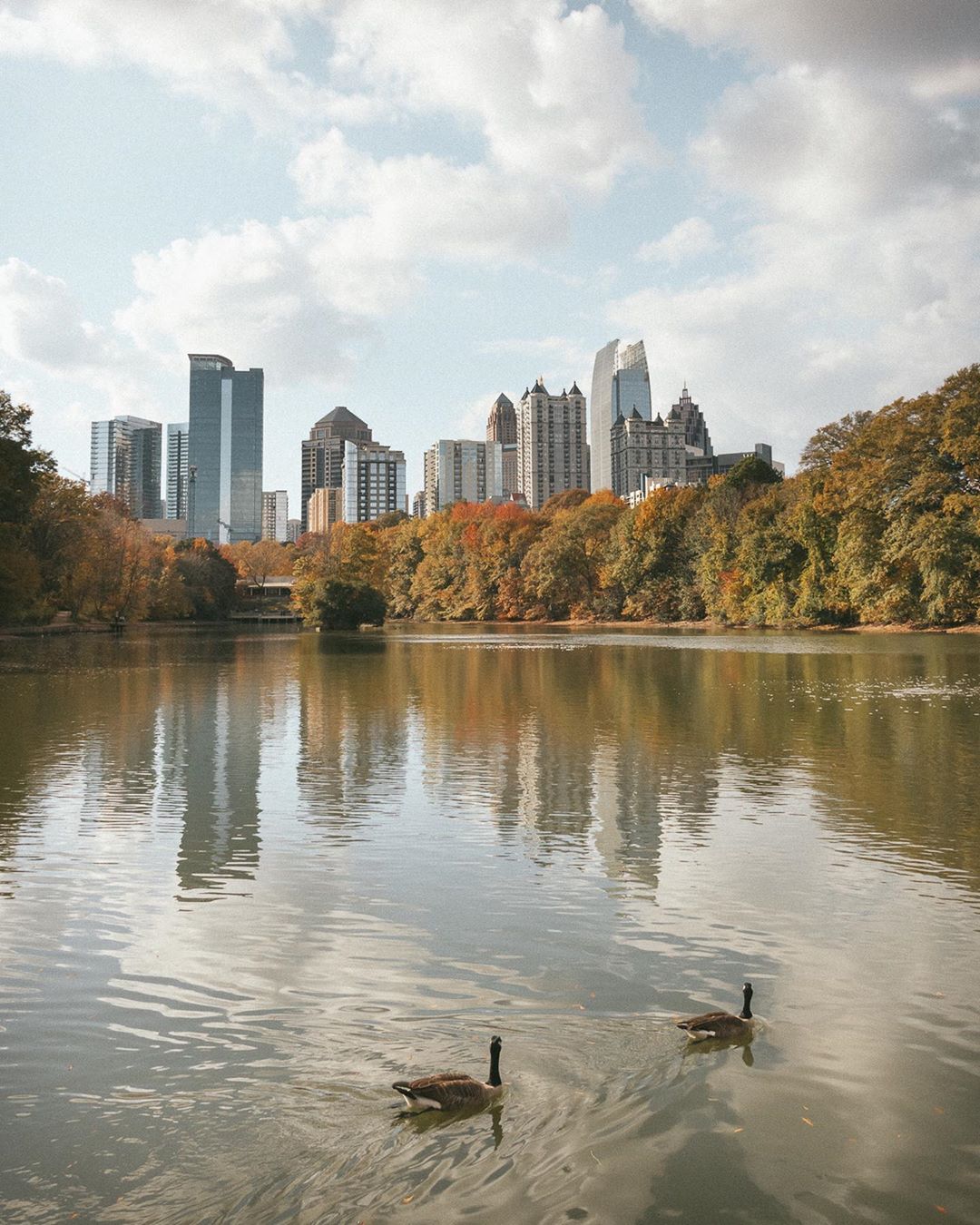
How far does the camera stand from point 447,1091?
194 inches

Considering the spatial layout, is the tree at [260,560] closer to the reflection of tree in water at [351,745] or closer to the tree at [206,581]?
the tree at [206,581]

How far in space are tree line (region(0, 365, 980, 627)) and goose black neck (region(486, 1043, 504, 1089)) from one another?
49399 mm

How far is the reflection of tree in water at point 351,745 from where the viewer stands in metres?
12.6

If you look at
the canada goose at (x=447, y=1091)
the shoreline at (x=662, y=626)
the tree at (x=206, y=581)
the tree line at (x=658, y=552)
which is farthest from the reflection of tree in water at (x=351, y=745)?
the tree at (x=206, y=581)

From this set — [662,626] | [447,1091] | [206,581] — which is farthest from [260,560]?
[447,1091]

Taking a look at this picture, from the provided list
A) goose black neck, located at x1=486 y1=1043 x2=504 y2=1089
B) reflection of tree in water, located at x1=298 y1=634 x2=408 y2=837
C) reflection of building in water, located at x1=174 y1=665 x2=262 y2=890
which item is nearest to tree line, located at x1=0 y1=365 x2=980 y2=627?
reflection of tree in water, located at x1=298 y1=634 x2=408 y2=837

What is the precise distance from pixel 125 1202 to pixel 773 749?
14.1 meters

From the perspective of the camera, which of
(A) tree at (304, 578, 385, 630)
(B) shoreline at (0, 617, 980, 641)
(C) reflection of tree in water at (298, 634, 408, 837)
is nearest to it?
(C) reflection of tree in water at (298, 634, 408, 837)

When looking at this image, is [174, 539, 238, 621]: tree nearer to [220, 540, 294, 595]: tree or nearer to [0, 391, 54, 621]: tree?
[0, 391, 54, 621]: tree

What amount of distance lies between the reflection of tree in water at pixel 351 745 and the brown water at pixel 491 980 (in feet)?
0.43

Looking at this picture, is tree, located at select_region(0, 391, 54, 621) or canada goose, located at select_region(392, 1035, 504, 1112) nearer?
canada goose, located at select_region(392, 1035, 504, 1112)

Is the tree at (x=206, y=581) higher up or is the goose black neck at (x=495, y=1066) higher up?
the tree at (x=206, y=581)

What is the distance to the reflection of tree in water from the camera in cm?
1255

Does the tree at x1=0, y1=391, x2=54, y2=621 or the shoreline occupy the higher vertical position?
the tree at x1=0, y1=391, x2=54, y2=621
